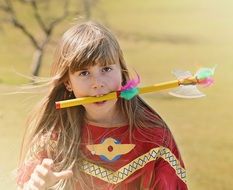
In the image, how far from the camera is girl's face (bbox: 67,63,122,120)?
94cm

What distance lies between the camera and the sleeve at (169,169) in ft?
3.17

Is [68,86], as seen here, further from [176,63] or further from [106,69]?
[176,63]

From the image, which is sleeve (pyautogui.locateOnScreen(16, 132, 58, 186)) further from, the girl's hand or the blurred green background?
the blurred green background

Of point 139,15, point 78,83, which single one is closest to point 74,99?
point 78,83

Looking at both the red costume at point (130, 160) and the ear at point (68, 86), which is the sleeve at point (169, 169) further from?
the ear at point (68, 86)

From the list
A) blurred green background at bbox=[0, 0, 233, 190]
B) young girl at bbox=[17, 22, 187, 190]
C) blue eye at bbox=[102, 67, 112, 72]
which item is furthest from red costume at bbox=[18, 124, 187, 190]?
blurred green background at bbox=[0, 0, 233, 190]

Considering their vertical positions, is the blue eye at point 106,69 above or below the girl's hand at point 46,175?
above

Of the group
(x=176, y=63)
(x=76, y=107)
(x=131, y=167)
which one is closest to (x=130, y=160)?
(x=131, y=167)

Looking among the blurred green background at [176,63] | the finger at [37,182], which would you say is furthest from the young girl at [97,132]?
the blurred green background at [176,63]

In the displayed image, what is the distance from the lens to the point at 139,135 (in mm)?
983

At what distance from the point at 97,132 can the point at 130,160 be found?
0.07m

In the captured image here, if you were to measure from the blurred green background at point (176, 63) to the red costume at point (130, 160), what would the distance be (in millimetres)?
501

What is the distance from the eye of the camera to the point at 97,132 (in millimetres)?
1003

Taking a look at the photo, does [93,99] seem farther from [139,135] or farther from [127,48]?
[127,48]
